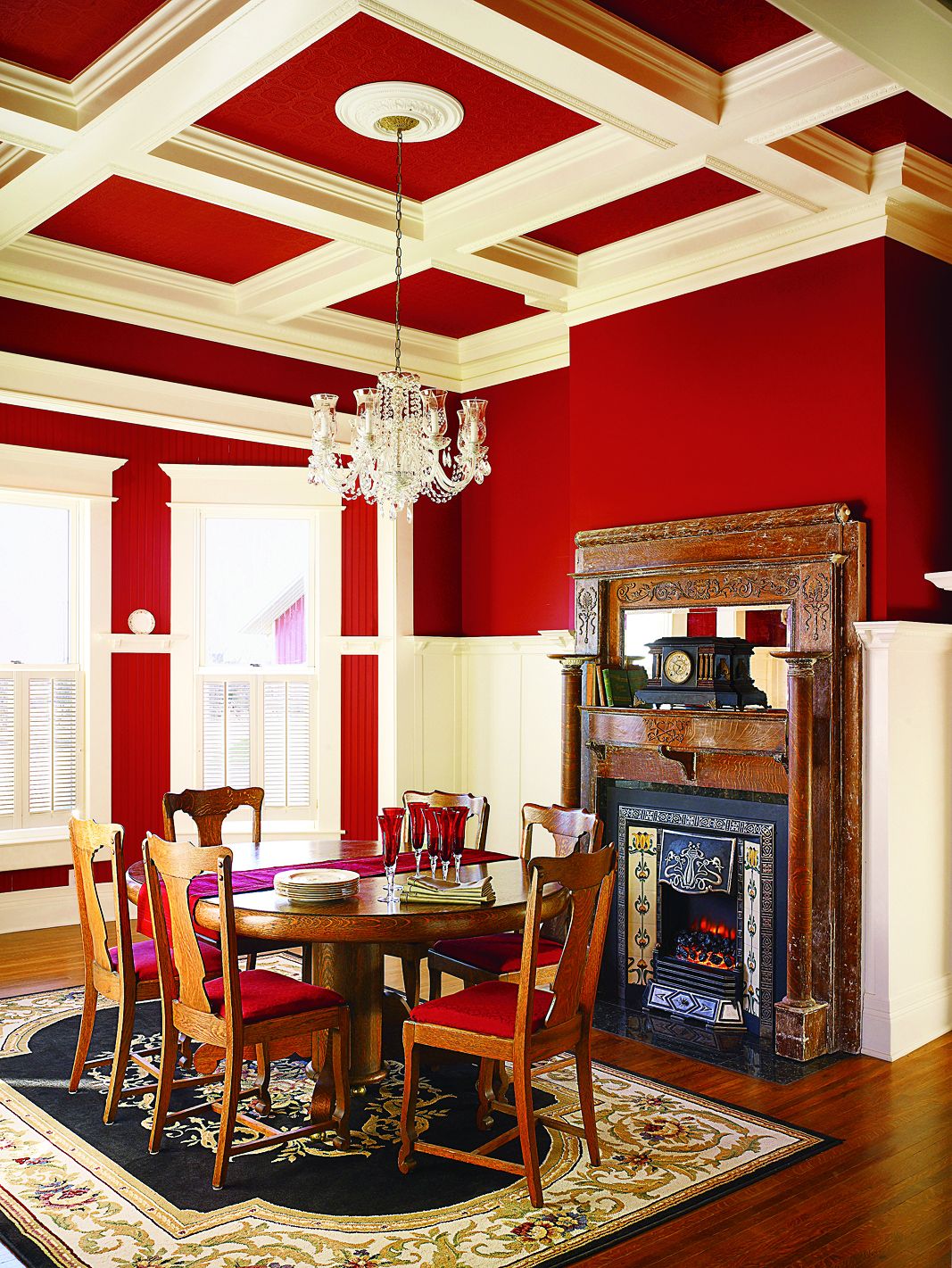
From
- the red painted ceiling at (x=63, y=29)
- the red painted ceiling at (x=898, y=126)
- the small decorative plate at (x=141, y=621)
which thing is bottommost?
the small decorative plate at (x=141, y=621)

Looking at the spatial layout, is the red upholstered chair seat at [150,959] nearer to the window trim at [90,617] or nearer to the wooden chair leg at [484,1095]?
the wooden chair leg at [484,1095]

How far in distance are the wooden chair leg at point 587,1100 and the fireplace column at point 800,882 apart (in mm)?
1211

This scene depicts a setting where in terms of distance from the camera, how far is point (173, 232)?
508 centimetres

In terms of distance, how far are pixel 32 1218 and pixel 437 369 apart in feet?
16.5

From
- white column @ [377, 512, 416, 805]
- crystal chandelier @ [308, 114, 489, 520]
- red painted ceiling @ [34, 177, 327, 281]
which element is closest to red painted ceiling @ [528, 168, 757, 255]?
crystal chandelier @ [308, 114, 489, 520]

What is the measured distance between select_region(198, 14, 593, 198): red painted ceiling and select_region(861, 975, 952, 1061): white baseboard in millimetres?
3435

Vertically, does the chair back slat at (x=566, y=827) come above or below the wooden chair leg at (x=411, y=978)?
above

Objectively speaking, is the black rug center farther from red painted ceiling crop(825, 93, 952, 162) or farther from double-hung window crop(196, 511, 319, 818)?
red painted ceiling crop(825, 93, 952, 162)

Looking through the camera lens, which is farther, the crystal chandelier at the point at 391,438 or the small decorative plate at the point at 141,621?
the small decorative plate at the point at 141,621

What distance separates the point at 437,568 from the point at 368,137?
10.7ft

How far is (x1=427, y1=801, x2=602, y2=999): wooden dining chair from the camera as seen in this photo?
404cm

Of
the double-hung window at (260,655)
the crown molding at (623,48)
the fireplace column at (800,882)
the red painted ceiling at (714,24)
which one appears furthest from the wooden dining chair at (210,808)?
the red painted ceiling at (714,24)

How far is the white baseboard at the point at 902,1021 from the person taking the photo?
4363mm

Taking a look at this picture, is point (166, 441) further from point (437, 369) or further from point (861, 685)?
point (861, 685)
